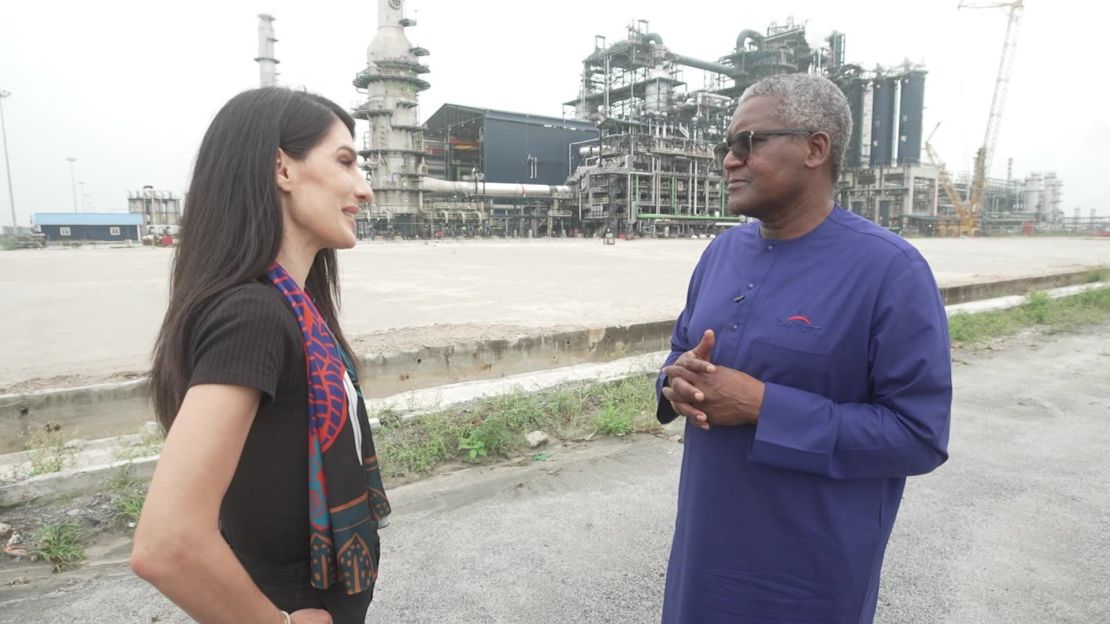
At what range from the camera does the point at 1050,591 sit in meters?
2.72

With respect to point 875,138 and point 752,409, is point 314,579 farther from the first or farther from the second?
point 875,138

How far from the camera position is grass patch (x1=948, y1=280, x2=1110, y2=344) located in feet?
28.1

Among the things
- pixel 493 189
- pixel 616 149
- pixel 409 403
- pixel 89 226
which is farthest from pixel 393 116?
pixel 409 403

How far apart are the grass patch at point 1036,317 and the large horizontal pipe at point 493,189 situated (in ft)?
157

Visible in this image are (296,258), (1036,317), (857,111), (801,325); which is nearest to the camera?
(296,258)

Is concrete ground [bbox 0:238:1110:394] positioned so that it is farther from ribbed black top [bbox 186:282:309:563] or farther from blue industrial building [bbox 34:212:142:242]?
blue industrial building [bbox 34:212:142:242]

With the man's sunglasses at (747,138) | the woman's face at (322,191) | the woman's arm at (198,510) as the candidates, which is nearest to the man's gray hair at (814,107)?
the man's sunglasses at (747,138)

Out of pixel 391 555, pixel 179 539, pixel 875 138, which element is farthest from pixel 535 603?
pixel 875 138

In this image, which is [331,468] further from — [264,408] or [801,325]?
[801,325]

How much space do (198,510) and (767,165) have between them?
1550mm

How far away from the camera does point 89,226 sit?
172 feet

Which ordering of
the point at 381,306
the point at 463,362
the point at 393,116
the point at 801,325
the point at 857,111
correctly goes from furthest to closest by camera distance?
the point at 857,111 < the point at 393,116 < the point at 381,306 < the point at 463,362 < the point at 801,325

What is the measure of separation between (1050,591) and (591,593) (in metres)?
2.06

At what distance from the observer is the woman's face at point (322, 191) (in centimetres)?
129
